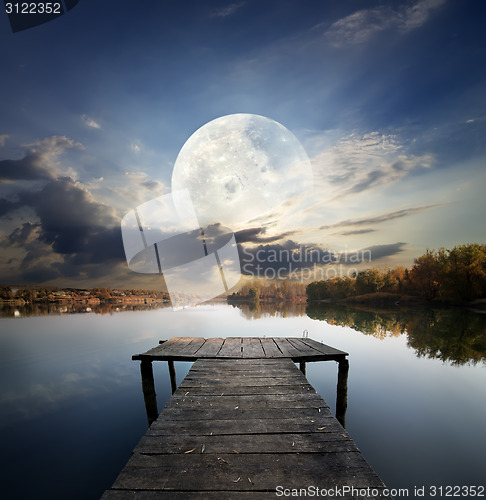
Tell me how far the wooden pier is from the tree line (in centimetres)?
6971

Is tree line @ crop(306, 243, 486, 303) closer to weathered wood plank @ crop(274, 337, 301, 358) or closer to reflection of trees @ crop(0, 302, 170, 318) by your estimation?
weathered wood plank @ crop(274, 337, 301, 358)

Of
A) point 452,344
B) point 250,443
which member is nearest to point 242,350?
point 250,443

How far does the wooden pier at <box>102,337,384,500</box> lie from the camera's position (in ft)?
7.70

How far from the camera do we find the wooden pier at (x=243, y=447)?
2.35 meters

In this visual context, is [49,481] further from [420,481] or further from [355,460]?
[420,481]

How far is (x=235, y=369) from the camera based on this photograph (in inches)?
236

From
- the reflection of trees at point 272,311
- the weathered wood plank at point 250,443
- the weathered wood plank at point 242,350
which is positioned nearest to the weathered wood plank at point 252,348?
the weathered wood plank at point 242,350

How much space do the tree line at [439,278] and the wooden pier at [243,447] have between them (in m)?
69.7

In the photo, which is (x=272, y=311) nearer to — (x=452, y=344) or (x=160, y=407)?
(x=452, y=344)

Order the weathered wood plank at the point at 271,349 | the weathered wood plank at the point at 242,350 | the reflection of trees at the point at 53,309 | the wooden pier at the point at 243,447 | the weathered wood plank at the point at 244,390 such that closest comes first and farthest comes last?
the wooden pier at the point at 243,447 < the weathered wood plank at the point at 244,390 < the weathered wood plank at the point at 242,350 < the weathered wood plank at the point at 271,349 < the reflection of trees at the point at 53,309

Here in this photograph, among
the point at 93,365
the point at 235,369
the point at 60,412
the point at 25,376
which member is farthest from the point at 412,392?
the point at 25,376

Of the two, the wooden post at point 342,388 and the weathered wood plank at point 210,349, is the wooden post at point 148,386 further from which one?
the wooden post at point 342,388

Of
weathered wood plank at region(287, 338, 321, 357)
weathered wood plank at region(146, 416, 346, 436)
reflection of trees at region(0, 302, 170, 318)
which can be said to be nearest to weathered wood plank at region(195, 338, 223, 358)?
weathered wood plank at region(287, 338, 321, 357)

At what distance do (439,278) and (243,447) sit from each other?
266ft
